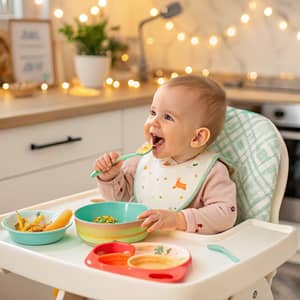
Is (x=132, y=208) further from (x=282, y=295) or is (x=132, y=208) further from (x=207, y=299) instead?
(x=282, y=295)

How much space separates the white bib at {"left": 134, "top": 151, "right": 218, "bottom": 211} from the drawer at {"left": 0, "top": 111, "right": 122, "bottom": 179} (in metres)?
0.82

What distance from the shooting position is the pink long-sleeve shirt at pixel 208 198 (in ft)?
5.15

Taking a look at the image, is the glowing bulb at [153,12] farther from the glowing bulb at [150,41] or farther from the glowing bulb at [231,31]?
the glowing bulb at [231,31]

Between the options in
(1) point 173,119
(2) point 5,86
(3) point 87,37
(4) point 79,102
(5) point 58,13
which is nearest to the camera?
(1) point 173,119

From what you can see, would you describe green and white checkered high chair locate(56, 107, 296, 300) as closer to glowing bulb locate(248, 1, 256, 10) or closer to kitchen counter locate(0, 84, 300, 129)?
kitchen counter locate(0, 84, 300, 129)

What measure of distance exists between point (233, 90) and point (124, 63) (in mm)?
728

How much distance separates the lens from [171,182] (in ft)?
5.54

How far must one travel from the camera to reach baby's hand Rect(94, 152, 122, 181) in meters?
1.67

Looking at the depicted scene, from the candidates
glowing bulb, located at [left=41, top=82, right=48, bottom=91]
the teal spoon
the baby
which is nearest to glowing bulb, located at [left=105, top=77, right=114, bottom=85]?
glowing bulb, located at [left=41, top=82, right=48, bottom=91]

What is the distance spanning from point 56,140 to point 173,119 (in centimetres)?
108

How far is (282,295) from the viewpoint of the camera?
2775 millimetres

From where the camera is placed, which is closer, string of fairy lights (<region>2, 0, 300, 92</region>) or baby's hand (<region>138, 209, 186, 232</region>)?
baby's hand (<region>138, 209, 186, 232</region>)

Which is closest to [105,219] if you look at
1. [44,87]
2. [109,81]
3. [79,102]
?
[79,102]

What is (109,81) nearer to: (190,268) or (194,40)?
(194,40)
